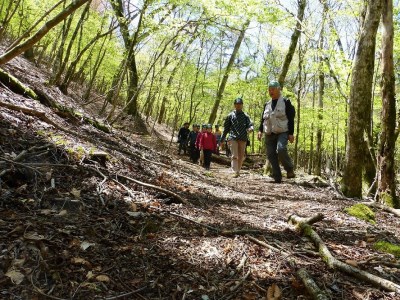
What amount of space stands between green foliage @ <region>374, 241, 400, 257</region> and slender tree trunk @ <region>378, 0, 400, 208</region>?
3008mm

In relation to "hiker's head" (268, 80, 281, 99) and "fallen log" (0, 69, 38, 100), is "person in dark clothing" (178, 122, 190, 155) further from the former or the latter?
"fallen log" (0, 69, 38, 100)

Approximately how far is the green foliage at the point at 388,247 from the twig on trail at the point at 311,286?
1.09 m

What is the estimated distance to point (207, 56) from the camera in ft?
86.6

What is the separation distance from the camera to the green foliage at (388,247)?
9.38ft

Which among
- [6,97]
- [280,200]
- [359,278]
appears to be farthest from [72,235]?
[280,200]

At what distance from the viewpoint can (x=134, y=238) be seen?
2.53 metres

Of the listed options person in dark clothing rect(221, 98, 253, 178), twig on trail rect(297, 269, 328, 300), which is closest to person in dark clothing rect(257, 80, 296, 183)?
person in dark clothing rect(221, 98, 253, 178)

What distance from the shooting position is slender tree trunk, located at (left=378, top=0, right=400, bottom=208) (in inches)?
226

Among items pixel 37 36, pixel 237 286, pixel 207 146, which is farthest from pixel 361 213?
pixel 207 146

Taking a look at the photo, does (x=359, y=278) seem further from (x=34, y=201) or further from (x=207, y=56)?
(x=207, y=56)

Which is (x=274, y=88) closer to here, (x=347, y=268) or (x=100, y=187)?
(x=100, y=187)

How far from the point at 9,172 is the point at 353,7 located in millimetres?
13183

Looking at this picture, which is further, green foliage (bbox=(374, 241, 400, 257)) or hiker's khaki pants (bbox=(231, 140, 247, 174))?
hiker's khaki pants (bbox=(231, 140, 247, 174))

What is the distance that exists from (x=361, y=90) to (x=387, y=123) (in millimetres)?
769
